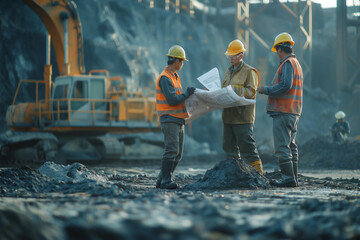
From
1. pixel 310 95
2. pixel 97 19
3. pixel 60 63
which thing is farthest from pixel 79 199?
pixel 310 95

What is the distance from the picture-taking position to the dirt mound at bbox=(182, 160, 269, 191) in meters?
5.95

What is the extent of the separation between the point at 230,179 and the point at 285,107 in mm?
1186

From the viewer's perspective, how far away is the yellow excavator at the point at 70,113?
14.1 m

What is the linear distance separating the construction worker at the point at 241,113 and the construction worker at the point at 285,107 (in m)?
0.22

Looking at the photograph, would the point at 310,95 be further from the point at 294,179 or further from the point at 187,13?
the point at 294,179

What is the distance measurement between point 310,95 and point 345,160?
53.0 ft

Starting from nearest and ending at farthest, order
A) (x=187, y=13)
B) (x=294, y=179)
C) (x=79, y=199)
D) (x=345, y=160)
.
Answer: (x=79, y=199) → (x=294, y=179) → (x=345, y=160) → (x=187, y=13)

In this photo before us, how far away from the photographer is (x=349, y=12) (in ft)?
98.6

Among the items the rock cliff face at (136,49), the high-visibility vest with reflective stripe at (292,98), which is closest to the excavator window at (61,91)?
the high-visibility vest with reflective stripe at (292,98)

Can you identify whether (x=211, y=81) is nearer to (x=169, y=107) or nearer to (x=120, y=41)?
(x=169, y=107)

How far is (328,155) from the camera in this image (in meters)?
13.9

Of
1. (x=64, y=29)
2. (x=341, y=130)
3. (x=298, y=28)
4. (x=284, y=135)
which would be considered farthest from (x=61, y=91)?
(x=298, y=28)

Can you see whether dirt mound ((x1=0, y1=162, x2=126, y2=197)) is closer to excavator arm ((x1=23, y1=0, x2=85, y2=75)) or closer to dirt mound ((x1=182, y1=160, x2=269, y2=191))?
dirt mound ((x1=182, y1=160, x2=269, y2=191))

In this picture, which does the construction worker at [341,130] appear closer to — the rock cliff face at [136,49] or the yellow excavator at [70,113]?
the rock cliff face at [136,49]
